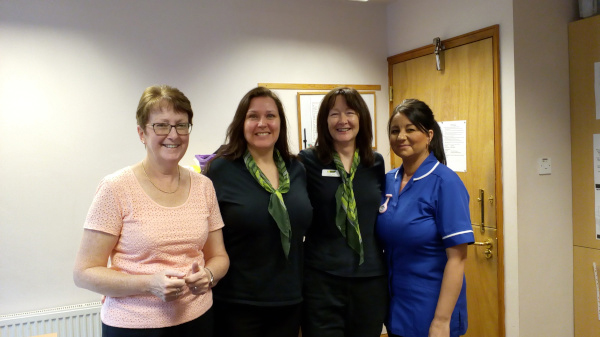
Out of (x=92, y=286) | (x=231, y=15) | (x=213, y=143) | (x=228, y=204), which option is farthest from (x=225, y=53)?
(x=92, y=286)

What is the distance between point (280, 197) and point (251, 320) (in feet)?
1.56

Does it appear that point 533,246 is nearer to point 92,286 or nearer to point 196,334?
point 196,334

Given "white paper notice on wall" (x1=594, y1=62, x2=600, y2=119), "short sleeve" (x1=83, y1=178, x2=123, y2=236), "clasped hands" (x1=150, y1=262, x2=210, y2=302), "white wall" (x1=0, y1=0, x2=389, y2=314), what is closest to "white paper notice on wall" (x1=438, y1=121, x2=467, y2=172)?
"white paper notice on wall" (x1=594, y1=62, x2=600, y2=119)

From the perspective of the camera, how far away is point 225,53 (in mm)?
3215

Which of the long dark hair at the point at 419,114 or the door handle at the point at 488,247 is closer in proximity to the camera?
the long dark hair at the point at 419,114

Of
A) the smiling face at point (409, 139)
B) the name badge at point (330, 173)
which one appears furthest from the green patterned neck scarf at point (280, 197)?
the smiling face at point (409, 139)

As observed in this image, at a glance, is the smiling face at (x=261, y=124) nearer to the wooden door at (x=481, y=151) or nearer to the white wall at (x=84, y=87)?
the white wall at (x=84, y=87)

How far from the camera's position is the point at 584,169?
277 cm

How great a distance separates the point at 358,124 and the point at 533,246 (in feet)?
5.15

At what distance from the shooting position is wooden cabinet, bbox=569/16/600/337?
2.70m

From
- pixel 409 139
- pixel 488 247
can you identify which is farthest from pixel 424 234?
pixel 488 247

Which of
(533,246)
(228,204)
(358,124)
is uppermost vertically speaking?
(358,124)

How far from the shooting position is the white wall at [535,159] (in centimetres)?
268

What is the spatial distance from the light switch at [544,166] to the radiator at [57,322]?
286cm
